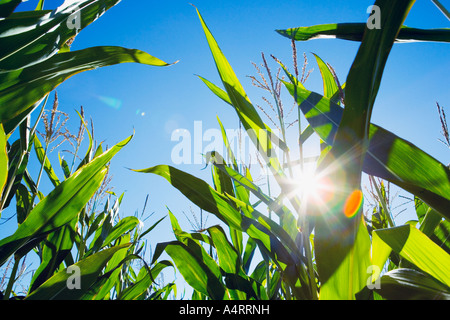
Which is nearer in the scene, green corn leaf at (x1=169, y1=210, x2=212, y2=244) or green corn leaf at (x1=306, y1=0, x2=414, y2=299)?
green corn leaf at (x1=306, y1=0, x2=414, y2=299)

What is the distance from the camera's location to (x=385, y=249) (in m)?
A: 0.52

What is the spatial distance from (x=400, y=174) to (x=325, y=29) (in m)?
0.46

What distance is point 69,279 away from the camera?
0.60 metres

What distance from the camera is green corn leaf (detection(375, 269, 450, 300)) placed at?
0.43 meters

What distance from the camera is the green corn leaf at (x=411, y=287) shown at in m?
0.43

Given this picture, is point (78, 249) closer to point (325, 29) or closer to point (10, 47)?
point (10, 47)

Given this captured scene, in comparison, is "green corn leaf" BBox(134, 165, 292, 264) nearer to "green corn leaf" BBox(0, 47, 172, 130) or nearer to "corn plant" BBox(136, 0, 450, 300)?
"corn plant" BBox(136, 0, 450, 300)

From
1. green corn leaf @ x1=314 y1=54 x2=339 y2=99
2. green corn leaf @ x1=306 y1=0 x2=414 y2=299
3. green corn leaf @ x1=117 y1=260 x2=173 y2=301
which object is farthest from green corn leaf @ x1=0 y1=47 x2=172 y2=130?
green corn leaf @ x1=117 y1=260 x2=173 y2=301

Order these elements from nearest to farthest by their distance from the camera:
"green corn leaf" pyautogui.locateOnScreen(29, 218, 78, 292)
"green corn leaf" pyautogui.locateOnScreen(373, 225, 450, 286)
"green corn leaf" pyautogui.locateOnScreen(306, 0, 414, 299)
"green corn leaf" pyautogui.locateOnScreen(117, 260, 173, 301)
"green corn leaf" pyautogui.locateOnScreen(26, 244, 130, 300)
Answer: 1. "green corn leaf" pyautogui.locateOnScreen(306, 0, 414, 299)
2. "green corn leaf" pyautogui.locateOnScreen(373, 225, 450, 286)
3. "green corn leaf" pyautogui.locateOnScreen(26, 244, 130, 300)
4. "green corn leaf" pyautogui.locateOnScreen(29, 218, 78, 292)
5. "green corn leaf" pyautogui.locateOnScreen(117, 260, 173, 301)

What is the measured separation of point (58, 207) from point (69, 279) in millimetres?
177

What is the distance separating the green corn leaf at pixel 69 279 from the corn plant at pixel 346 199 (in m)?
0.15

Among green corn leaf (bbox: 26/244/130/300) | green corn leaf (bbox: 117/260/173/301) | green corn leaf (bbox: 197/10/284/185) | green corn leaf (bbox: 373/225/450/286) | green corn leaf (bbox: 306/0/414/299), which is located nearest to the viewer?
green corn leaf (bbox: 306/0/414/299)

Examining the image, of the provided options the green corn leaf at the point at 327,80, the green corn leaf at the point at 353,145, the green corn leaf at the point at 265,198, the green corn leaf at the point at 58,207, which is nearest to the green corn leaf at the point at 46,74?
the green corn leaf at the point at 58,207
